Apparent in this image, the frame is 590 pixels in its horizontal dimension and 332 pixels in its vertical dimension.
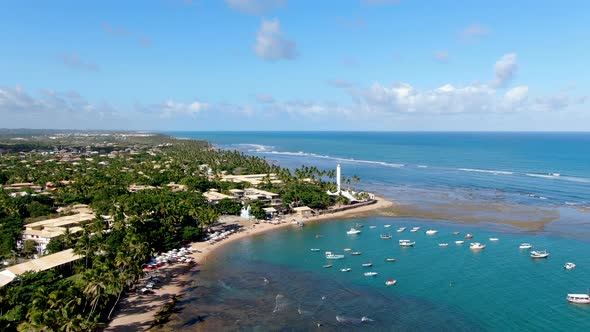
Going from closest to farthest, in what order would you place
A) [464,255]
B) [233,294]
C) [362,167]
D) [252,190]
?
1. [233,294]
2. [464,255]
3. [252,190]
4. [362,167]

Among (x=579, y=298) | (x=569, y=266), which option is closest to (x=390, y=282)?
(x=579, y=298)

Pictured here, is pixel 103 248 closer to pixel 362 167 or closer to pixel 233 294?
pixel 233 294

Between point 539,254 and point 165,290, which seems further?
point 539,254

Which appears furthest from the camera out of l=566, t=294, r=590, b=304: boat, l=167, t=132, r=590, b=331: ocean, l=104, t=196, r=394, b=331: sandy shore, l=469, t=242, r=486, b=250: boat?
l=469, t=242, r=486, b=250: boat

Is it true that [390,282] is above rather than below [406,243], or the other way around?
below

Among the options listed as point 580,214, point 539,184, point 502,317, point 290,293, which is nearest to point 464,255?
point 502,317

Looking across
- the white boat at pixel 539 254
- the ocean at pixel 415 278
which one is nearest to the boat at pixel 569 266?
the ocean at pixel 415 278

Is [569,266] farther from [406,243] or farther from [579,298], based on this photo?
[406,243]

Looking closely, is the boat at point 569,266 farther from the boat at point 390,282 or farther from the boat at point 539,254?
the boat at point 390,282

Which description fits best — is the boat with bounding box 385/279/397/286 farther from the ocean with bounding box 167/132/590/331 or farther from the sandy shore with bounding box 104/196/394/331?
the sandy shore with bounding box 104/196/394/331

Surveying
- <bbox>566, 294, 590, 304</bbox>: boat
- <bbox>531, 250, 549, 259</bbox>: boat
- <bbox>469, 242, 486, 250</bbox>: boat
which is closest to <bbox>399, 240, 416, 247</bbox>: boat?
<bbox>469, 242, 486, 250</bbox>: boat

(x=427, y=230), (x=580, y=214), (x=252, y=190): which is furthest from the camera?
(x=252, y=190)
